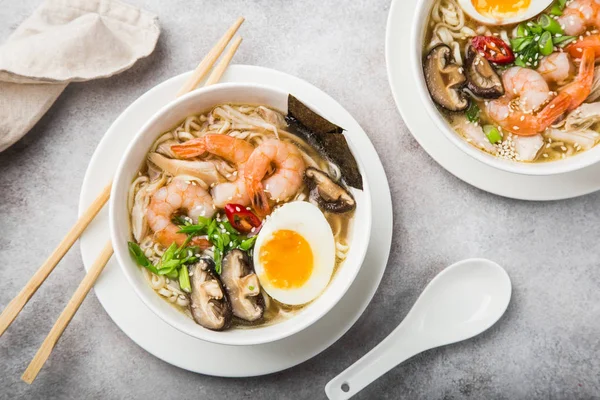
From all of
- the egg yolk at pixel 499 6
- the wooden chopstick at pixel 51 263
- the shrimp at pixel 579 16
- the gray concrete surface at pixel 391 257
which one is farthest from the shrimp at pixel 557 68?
the wooden chopstick at pixel 51 263

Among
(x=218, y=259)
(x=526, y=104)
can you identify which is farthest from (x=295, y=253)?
(x=526, y=104)

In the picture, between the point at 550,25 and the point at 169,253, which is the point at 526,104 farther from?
the point at 169,253

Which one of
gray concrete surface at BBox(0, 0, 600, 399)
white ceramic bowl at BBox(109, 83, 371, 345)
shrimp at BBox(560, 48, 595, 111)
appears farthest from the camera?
gray concrete surface at BBox(0, 0, 600, 399)

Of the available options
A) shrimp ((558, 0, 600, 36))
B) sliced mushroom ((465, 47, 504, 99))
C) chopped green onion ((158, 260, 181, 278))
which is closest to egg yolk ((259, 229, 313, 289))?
chopped green onion ((158, 260, 181, 278))

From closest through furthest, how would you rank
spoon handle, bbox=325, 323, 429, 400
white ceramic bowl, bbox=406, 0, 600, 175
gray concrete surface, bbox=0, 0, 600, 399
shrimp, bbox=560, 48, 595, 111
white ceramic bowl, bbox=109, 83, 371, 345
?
white ceramic bowl, bbox=109, 83, 371, 345, white ceramic bowl, bbox=406, 0, 600, 175, shrimp, bbox=560, 48, 595, 111, spoon handle, bbox=325, 323, 429, 400, gray concrete surface, bbox=0, 0, 600, 399

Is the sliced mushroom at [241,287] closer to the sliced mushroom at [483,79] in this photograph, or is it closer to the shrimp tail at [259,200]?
the shrimp tail at [259,200]

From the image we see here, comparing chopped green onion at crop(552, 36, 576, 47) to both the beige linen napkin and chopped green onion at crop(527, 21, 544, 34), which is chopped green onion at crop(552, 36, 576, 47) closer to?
chopped green onion at crop(527, 21, 544, 34)

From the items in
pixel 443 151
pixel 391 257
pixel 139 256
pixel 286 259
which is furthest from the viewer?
pixel 391 257
